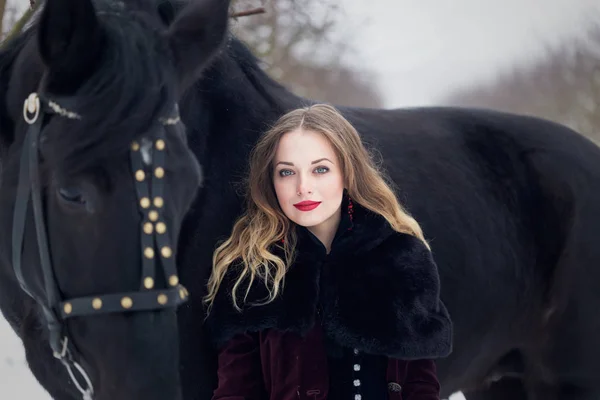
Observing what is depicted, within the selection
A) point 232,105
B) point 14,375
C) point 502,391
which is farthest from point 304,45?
point 232,105

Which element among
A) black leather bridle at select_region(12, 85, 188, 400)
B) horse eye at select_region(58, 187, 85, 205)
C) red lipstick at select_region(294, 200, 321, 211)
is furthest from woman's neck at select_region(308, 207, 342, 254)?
horse eye at select_region(58, 187, 85, 205)

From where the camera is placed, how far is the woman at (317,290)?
1730 mm

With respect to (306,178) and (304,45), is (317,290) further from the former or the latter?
(304,45)

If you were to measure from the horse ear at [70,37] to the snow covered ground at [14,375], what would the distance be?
324 centimetres

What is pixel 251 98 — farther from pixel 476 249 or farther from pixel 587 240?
pixel 587 240

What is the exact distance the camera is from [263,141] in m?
1.90

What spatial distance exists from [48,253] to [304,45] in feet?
29.1

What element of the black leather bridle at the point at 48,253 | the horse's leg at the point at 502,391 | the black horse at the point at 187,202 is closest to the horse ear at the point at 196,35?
the black horse at the point at 187,202

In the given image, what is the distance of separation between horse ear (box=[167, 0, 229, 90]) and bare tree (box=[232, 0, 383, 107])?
0.54 meters

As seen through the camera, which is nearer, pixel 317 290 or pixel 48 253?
pixel 48 253

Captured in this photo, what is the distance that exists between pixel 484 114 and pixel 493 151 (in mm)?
250

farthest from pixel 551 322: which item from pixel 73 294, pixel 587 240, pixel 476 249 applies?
pixel 73 294

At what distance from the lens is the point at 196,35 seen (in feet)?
5.54

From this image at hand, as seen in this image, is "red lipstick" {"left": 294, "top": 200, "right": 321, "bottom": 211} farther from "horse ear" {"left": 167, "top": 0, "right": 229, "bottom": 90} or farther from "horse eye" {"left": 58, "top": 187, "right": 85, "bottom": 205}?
"horse eye" {"left": 58, "top": 187, "right": 85, "bottom": 205}
